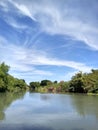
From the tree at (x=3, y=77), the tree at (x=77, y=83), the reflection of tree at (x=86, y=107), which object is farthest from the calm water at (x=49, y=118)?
the tree at (x=77, y=83)

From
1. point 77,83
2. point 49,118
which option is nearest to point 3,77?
point 77,83

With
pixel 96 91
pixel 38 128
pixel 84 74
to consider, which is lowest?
pixel 38 128

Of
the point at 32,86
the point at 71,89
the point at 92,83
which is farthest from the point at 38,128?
the point at 32,86

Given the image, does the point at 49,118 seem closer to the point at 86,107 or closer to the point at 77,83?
the point at 86,107

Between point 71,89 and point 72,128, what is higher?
point 71,89

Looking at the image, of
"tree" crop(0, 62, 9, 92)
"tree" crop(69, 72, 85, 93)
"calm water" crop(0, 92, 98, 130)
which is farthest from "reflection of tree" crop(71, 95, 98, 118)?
"tree" crop(69, 72, 85, 93)

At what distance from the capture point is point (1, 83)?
206ft

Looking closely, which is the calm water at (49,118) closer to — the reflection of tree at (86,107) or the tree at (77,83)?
the reflection of tree at (86,107)

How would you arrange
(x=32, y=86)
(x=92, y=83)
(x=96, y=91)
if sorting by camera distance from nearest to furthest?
1. (x=96, y=91)
2. (x=92, y=83)
3. (x=32, y=86)

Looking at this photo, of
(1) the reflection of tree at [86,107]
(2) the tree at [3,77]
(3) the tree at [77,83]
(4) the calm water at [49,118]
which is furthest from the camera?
(3) the tree at [77,83]

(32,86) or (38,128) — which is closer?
(38,128)

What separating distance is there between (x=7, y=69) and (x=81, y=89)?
67.5 ft

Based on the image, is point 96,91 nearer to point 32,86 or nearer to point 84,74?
point 84,74

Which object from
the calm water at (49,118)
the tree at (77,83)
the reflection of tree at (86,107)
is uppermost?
the tree at (77,83)
